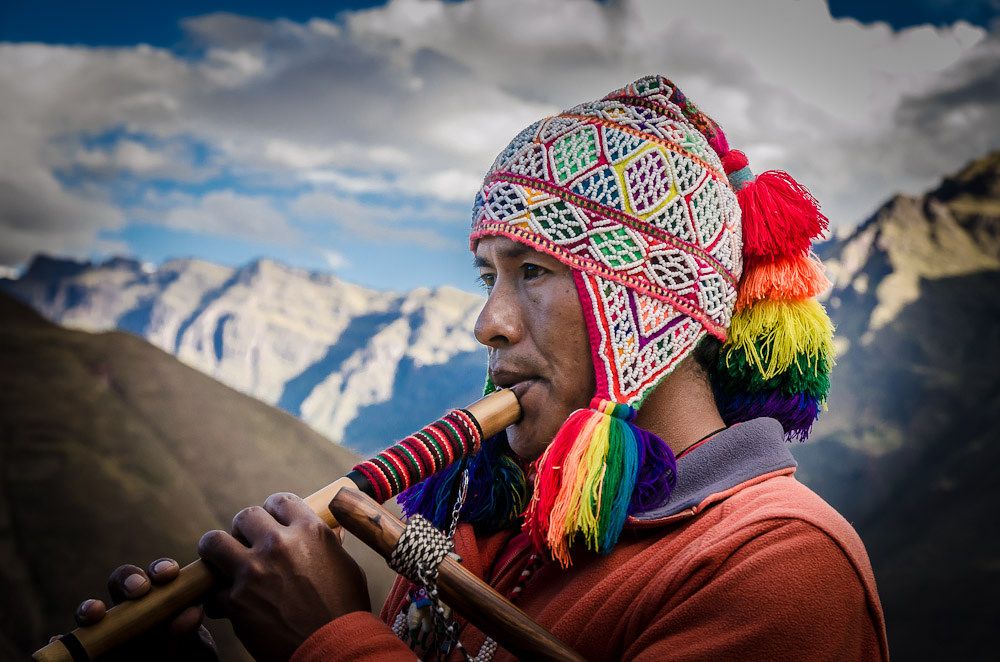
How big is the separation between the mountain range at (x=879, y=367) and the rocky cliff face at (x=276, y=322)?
5.7 inches

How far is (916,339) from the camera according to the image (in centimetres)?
2598

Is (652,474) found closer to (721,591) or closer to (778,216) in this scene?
(721,591)

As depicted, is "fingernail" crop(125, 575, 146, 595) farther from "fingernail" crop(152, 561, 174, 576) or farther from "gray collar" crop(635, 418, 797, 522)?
"gray collar" crop(635, 418, 797, 522)

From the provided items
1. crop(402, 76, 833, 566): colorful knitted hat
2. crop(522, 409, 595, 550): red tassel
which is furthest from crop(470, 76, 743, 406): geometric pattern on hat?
crop(522, 409, 595, 550): red tassel

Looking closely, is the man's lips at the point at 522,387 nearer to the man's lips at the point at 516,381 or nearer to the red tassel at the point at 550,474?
the man's lips at the point at 516,381


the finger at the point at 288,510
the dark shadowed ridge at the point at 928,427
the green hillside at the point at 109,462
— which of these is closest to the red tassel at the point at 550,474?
the finger at the point at 288,510

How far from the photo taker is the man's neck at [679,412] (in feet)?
5.88

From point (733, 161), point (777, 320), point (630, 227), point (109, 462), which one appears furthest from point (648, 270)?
point (109, 462)

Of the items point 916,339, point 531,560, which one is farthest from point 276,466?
point 916,339

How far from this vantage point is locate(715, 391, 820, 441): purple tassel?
1.90m

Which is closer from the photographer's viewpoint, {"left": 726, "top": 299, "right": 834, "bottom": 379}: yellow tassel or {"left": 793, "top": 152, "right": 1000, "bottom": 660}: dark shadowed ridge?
{"left": 726, "top": 299, "right": 834, "bottom": 379}: yellow tassel

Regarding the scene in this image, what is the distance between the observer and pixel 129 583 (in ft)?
4.47

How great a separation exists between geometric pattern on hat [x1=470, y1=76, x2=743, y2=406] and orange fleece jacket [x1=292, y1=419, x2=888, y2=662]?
31 centimetres

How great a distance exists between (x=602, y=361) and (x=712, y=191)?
52 cm
